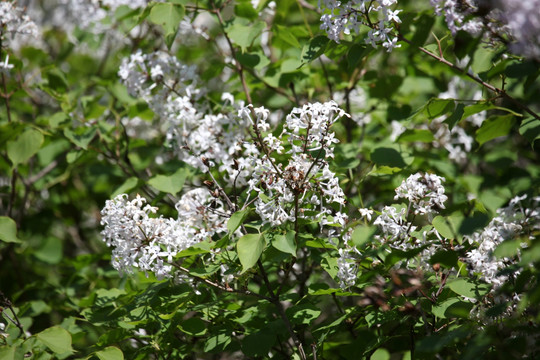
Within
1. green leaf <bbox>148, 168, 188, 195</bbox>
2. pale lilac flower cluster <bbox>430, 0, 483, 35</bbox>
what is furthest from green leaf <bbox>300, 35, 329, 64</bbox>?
green leaf <bbox>148, 168, 188, 195</bbox>

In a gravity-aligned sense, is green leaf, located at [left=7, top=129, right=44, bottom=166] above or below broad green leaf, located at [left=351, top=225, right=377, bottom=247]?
above

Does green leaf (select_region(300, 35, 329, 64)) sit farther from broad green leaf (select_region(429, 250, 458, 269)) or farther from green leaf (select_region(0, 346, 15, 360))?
green leaf (select_region(0, 346, 15, 360))

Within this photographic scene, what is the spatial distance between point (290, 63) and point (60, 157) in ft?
5.93

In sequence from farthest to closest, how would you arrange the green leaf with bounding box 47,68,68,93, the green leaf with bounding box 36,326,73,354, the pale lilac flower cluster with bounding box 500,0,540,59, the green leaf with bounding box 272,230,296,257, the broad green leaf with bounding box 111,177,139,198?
the green leaf with bounding box 47,68,68,93 → the broad green leaf with bounding box 111,177,139,198 → the green leaf with bounding box 36,326,73,354 → the green leaf with bounding box 272,230,296,257 → the pale lilac flower cluster with bounding box 500,0,540,59

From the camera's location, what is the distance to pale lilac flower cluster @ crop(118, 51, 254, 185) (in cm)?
235

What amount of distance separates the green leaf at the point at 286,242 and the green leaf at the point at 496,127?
0.75 m

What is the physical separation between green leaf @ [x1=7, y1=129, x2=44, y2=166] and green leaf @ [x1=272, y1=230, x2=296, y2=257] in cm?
147

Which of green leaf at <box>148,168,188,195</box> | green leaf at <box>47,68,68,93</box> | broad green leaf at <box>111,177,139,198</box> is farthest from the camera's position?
green leaf at <box>47,68,68,93</box>

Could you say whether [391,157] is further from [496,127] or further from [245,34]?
[245,34]

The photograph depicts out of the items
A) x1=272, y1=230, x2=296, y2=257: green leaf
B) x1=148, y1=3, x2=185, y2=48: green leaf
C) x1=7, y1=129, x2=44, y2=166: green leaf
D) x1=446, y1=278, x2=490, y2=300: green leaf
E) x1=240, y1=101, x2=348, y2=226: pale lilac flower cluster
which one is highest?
x1=148, y1=3, x2=185, y2=48: green leaf

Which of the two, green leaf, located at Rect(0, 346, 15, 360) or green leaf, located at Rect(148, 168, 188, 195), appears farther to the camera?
green leaf, located at Rect(148, 168, 188, 195)

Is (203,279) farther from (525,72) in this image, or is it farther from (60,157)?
(60,157)

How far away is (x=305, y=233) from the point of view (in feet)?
6.52

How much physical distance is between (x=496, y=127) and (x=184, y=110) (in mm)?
1315
